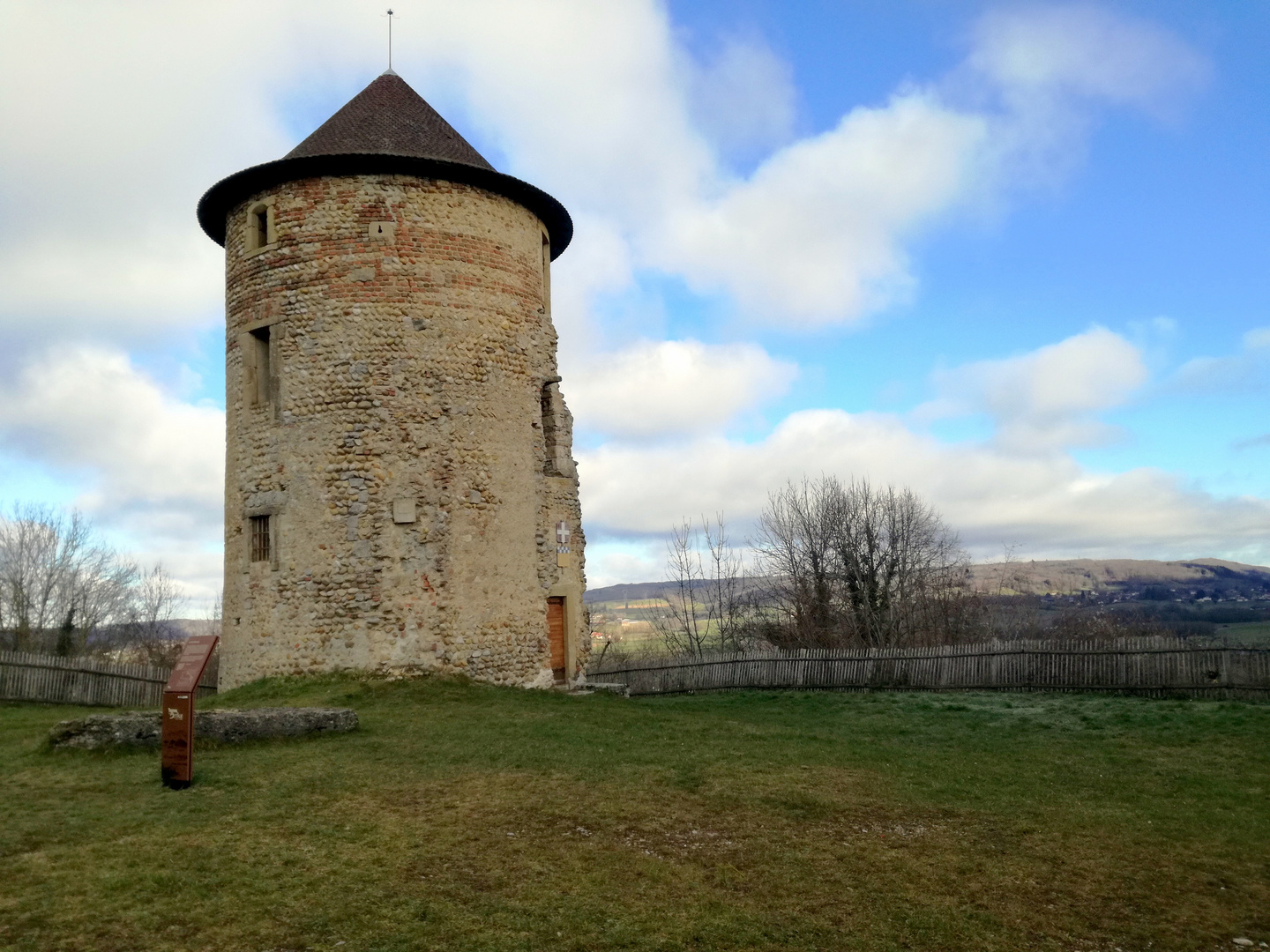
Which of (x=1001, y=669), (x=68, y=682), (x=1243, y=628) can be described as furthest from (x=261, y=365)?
(x=1243, y=628)

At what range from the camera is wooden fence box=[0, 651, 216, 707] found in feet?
68.3

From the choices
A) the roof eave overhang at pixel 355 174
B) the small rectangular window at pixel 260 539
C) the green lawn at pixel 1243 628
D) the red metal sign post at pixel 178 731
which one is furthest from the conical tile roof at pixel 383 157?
the green lawn at pixel 1243 628

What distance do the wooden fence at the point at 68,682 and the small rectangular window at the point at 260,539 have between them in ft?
18.6

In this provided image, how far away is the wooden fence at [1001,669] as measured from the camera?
17047mm

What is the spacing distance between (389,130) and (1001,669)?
16.2 meters

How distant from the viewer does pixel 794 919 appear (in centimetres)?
605

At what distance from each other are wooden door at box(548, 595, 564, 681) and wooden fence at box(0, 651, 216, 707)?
8.30m

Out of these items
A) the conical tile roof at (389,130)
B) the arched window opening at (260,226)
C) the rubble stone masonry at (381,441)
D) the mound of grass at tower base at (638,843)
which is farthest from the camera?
the arched window opening at (260,226)

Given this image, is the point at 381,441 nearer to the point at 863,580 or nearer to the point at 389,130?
the point at 389,130

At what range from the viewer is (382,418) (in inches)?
645

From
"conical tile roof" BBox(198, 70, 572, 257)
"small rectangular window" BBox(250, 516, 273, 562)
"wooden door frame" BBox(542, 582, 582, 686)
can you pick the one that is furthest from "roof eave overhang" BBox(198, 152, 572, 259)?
"wooden door frame" BBox(542, 582, 582, 686)

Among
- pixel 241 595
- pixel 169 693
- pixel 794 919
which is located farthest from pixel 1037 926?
pixel 241 595

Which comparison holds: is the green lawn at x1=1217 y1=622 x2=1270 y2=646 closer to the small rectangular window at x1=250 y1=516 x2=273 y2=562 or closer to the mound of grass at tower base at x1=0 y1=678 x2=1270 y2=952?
the mound of grass at tower base at x1=0 y1=678 x2=1270 y2=952

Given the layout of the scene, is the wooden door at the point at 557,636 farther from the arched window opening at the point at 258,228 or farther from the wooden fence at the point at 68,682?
the arched window opening at the point at 258,228
